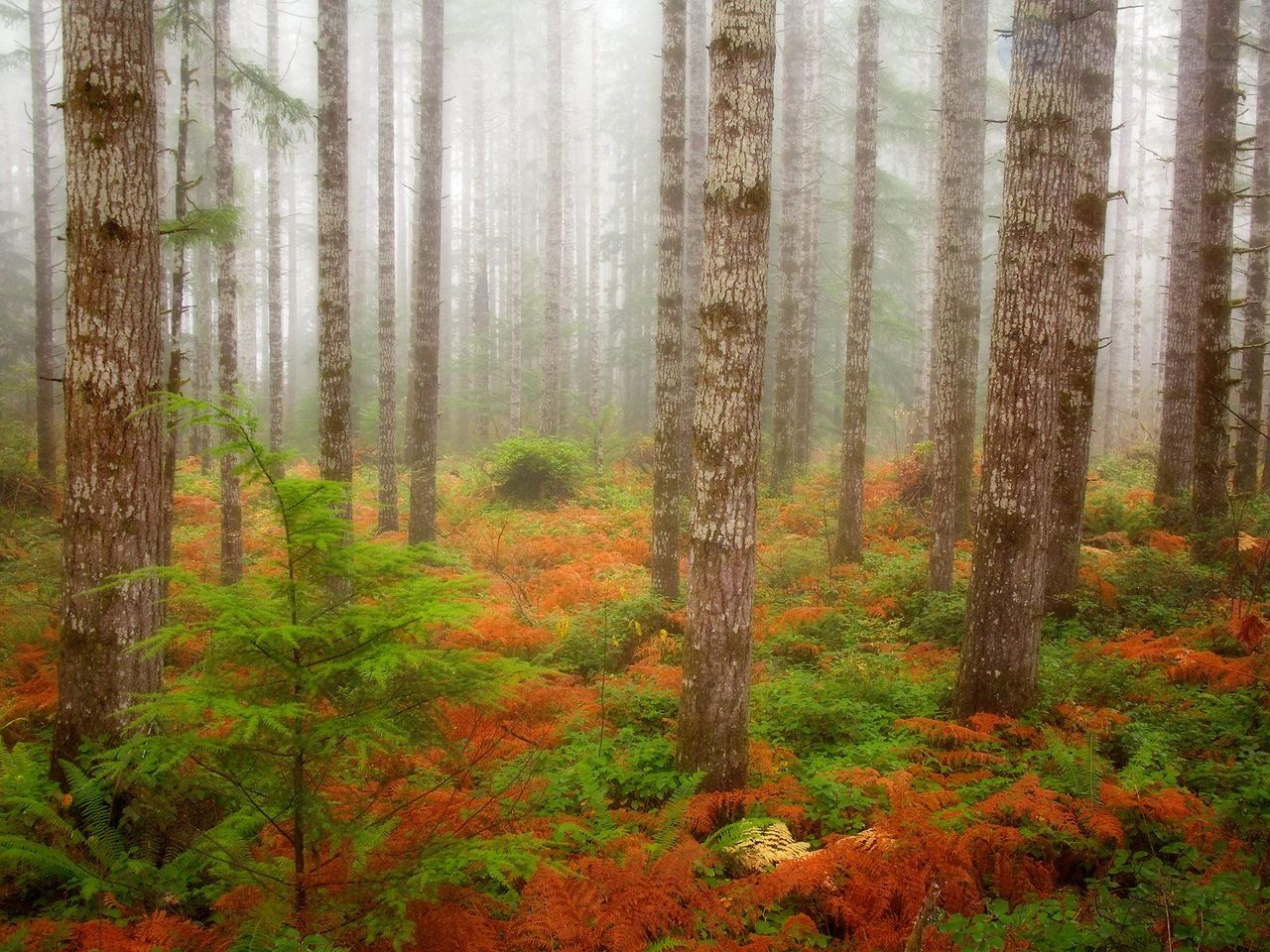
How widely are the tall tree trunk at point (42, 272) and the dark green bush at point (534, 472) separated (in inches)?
354

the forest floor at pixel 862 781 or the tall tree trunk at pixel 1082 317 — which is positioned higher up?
the tall tree trunk at pixel 1082 317

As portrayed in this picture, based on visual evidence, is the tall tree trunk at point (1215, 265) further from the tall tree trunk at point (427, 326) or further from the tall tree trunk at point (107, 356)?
the tall tree trunk at point (107, 356)

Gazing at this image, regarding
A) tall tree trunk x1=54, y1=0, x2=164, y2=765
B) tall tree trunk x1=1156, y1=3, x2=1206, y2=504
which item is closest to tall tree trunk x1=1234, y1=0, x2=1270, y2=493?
tall tree trunk x1=1156, y1=3, x2=1206, y2=504

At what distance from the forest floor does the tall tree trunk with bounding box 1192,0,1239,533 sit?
965 millimetres

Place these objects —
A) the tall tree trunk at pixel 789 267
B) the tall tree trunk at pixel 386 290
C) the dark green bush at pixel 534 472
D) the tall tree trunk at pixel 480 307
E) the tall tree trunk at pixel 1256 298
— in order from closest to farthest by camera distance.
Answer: the tall tree trunk at pixel 1256 298, the tall tree trunk at pixel 386 290, the dark green bush at pixel 534 472, the tall tree trunk at pixel 789 267, the tall tree trunk at pixel 480 307

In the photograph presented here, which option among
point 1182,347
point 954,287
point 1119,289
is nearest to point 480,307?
point 954,287

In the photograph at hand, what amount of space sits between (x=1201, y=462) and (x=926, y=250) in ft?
54.7

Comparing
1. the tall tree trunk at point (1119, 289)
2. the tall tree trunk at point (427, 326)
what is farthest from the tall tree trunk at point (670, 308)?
the tall tree trunk at point (1119, 289)

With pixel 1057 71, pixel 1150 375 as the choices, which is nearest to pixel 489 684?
pixel 1057 71

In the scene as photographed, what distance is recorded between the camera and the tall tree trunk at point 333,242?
9562mm

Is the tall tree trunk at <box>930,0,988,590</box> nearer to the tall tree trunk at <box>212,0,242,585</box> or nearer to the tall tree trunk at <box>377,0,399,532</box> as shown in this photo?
the tall tree trunk at <box>377,0,399,532</box>

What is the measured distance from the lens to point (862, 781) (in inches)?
203

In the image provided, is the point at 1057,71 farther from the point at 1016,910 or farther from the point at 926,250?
the point at 926,250

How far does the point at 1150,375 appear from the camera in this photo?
39812 millimetres
